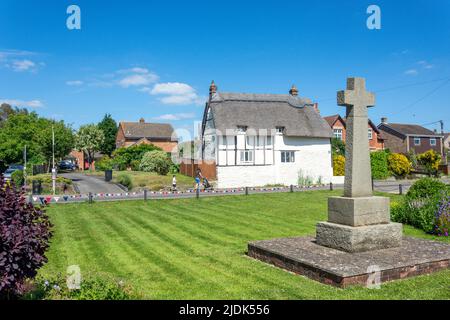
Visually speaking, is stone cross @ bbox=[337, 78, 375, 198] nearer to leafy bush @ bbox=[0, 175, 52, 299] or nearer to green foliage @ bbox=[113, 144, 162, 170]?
leafy bush @ bbox=[0, 175, 52, 299]

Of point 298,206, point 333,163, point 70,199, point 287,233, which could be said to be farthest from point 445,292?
point 333,163

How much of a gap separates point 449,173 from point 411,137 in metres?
14.4

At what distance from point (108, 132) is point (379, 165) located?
60304mm

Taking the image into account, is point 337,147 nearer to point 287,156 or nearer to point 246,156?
point 287,156

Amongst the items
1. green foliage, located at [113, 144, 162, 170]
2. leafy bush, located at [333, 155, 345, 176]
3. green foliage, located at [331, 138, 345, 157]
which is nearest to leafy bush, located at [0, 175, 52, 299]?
leafy bush, located at [333, 155, 345, 176]

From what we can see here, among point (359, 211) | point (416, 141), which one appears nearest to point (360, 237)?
point (359, 211)

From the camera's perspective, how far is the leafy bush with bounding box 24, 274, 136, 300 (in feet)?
20.3

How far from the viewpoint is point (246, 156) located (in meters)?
37.7

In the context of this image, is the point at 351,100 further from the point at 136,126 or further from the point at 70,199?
the point at 136,126

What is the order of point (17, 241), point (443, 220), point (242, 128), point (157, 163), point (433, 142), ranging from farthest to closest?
point (433, 142), point (157, 163), point (242, 128), point (443, 220), point (17, 241)

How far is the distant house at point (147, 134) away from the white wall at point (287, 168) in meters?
41.1

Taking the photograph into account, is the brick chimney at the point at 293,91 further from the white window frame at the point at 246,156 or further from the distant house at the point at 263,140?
the white window frame at the point at 246,156

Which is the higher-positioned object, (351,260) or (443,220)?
(443,220)

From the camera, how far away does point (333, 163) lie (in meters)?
43.4
